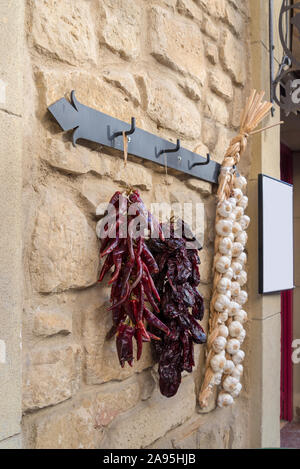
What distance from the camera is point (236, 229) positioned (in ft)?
5.54

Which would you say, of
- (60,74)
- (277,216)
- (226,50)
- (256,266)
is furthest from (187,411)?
(226,50)

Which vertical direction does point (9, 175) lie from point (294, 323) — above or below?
above

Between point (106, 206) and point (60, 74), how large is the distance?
32cm

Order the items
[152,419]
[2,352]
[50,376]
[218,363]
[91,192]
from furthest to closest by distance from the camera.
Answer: [218,363] < [152,419] < [91,192] < [50,376] < [2,352]

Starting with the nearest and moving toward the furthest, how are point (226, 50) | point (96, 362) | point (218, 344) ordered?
point (96, 362), point (218, 344), point (226, 50)

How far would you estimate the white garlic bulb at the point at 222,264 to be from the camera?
5.39ft

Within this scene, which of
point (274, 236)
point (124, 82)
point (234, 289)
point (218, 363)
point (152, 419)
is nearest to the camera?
point (124, 82)

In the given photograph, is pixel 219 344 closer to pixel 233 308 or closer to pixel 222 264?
pixel 233 308

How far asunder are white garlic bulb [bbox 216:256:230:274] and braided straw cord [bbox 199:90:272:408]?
2 cm

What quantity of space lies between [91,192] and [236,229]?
2.38 feet

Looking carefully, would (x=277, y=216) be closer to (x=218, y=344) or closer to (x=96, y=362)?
(x=218, y=344)

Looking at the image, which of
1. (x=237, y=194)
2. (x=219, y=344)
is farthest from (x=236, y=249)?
(x=219, y=344)

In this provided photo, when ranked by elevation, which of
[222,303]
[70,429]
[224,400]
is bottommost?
[224,400]

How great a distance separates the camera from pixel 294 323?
3852 millimetres
